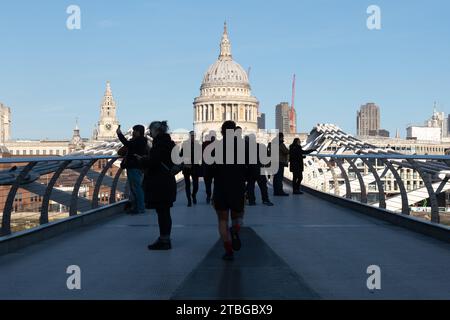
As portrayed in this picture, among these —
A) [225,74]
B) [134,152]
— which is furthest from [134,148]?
[225,74]

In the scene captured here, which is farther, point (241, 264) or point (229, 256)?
point (229, 256)

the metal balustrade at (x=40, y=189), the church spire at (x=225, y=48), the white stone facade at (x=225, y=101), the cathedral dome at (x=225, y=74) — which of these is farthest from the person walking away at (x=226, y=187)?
the church spire at (x=225, y=48)

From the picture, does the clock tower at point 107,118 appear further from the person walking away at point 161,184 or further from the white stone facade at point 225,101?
the person walking away at point 161,184

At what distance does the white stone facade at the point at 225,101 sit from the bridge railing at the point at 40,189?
14132 centimetres

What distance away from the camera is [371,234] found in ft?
35.2

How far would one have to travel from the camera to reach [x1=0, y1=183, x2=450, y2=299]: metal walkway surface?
6508mm

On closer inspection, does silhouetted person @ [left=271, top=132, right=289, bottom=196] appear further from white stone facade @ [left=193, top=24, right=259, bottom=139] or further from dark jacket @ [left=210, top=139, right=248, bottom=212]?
white stone facade @ [left=193, top=24, right=259, bottom=139]

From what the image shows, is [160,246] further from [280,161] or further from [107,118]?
[107,118]

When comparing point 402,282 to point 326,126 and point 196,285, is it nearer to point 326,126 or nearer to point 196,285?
point 196,285

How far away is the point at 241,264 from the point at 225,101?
155 m

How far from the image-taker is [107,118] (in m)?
185

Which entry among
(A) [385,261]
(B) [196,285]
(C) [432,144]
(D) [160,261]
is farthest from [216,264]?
(C) [432,144]

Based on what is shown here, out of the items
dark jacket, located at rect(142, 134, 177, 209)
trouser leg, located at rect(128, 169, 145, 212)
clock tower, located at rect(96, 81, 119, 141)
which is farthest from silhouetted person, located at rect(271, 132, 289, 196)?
clock tower, located at rect(96, 81, 119, 141)

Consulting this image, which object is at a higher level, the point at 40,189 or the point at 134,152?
the point at 134,152
